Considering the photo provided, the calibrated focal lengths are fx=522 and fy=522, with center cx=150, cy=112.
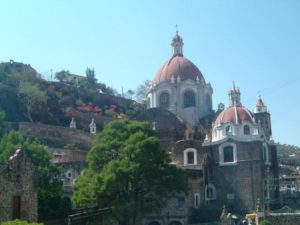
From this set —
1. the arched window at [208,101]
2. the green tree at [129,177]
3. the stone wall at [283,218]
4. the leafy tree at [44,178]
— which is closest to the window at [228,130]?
the stone wall at [283,218]

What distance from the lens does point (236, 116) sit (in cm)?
4366

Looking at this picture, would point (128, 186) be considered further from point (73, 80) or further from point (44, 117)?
point (73, 80)

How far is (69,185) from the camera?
42.0 m

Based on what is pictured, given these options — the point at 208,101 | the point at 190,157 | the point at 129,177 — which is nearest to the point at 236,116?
the point at 190,157

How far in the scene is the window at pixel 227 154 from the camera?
4300 cm

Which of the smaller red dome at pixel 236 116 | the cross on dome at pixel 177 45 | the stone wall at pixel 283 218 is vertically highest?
the cross on dome at pixel 177 45

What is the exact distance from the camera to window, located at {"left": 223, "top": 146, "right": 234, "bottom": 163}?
4312 centimetres

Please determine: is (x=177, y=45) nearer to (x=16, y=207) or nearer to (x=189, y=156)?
(x=189, y=156)

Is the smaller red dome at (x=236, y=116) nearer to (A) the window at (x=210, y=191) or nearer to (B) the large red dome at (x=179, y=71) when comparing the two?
(A) the window at (x=210, y=191)

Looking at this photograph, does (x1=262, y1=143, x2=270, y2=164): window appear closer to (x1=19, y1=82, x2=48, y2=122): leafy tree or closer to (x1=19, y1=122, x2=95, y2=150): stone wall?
(x1=19, y1=122, x2=95, y2=150): stone wall

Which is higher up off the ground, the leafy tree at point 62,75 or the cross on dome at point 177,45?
the leafy tree at point 62,75

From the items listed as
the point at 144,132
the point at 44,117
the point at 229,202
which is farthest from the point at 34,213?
the point at 44,117

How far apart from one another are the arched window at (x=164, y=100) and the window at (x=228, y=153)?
36.5 feet

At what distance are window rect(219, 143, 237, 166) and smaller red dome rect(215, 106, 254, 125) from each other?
2055 millimetres
